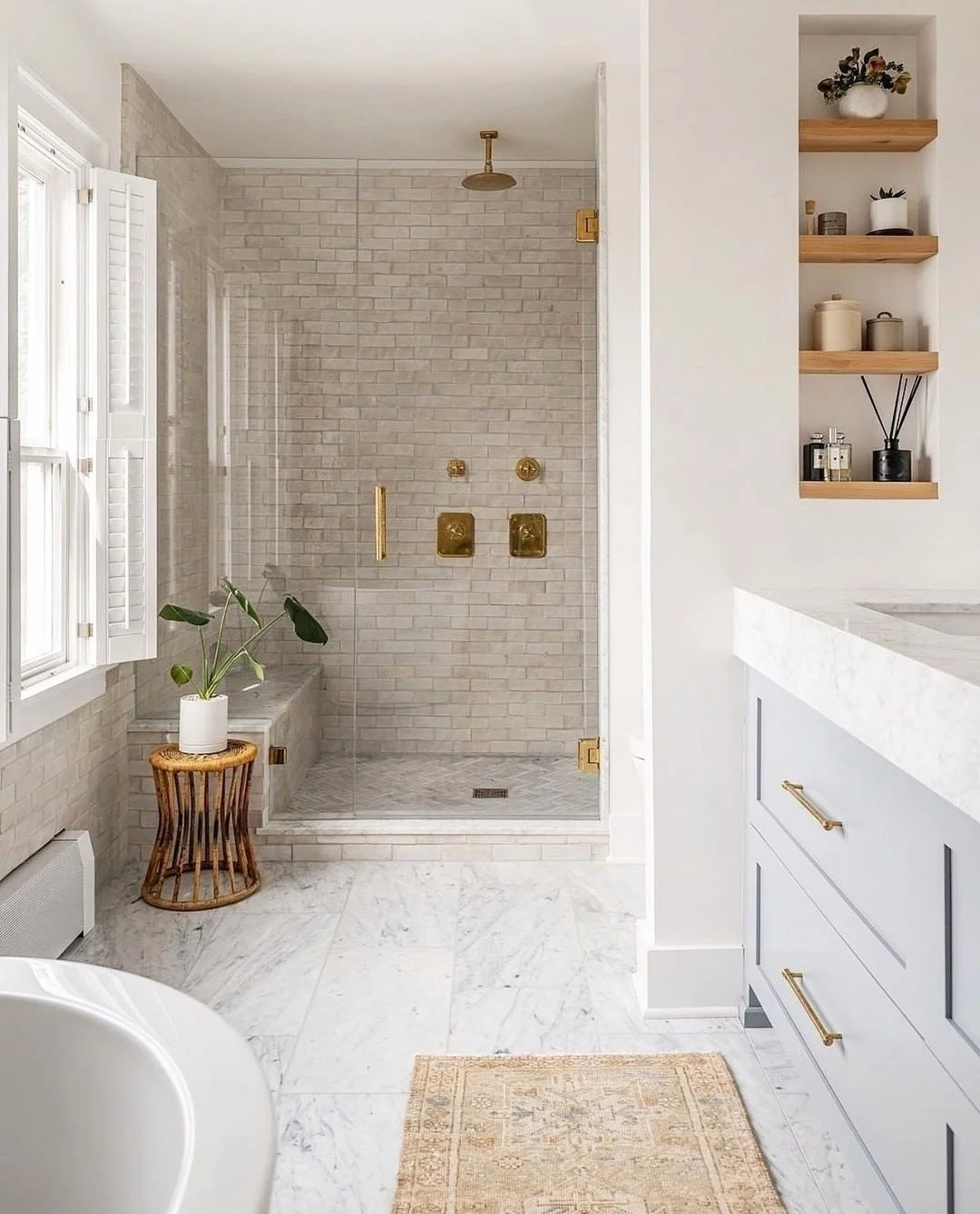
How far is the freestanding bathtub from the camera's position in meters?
0.93

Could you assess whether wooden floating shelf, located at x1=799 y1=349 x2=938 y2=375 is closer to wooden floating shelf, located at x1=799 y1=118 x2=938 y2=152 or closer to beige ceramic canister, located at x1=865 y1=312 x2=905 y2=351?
beige ceramic canister, located at x1=865 y1=312 x2=905 y2=351

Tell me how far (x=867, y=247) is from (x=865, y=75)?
15.8 inches

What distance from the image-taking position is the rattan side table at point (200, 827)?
3182 millimetres

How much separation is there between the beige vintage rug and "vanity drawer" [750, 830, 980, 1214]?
215 millimetres

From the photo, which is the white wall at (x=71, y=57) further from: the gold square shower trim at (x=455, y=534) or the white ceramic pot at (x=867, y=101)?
the white ceramic pot at (x=867, y=101)

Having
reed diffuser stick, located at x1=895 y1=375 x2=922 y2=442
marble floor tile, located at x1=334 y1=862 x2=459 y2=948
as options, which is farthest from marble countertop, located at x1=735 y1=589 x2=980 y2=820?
marble floor tile, located at x1=334 y1=862 x2=459 y2=948

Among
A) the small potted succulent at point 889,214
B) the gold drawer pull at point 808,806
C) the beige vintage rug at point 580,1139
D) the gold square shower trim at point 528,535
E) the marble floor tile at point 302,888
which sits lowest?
the beige vintage rug at point 580,1139

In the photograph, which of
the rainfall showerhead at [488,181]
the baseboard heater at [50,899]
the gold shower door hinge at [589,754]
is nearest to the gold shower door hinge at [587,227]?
the rainfall showerhead at [488,181]

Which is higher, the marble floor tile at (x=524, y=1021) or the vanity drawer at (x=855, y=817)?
the vanity drawer at (x=855, y=817)

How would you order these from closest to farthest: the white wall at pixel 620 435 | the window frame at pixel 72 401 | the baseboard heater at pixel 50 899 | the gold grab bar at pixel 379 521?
the baseboard heater at pixel 50 899 → the window frame at pixel 72 401 → the white wall at pixel 620 435 → the gold grab bar at pixel 379 521

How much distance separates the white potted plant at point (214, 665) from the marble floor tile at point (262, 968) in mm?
536

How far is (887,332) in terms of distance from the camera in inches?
95.1

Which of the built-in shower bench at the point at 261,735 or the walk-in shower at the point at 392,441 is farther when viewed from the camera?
the walk-in shower at the point at 392,441

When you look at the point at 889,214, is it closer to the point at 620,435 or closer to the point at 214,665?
the point at 620,435
